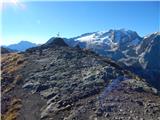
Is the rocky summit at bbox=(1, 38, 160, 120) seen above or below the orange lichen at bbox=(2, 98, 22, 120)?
above

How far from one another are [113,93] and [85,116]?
11343 mm

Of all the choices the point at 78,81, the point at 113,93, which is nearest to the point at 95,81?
the point at 78,81

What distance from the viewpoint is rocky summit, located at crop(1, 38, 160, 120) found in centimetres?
6138

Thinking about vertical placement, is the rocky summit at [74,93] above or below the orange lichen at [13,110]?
above

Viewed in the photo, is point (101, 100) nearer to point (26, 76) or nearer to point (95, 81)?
point (95, 81)

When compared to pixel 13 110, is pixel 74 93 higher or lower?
higher

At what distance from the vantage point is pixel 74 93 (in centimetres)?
7500

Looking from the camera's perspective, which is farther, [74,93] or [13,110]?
[74,93]

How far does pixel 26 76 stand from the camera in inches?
3760

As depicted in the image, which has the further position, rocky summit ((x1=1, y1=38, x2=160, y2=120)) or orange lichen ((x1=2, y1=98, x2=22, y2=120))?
orange lichen ((x1=2, y1=98, x2=22, y2=120))

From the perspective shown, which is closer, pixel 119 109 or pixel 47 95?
pixel 119 109

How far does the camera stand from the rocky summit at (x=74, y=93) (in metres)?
61.4

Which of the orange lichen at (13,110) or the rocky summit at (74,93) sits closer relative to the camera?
the rocky summit at (74,93)

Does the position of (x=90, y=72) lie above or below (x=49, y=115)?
above
